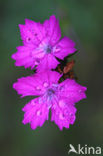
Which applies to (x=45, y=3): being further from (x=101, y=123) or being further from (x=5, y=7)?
(x=101, y=123)

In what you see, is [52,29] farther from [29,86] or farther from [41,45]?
[29,86]

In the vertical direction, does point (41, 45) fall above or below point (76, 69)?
above

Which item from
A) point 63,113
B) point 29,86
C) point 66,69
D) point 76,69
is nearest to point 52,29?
point 66,69

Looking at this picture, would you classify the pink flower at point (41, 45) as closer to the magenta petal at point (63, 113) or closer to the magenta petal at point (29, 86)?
the magenta petal at point (29, 86)

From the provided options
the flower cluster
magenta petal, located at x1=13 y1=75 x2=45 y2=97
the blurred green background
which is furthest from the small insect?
the blurred green background

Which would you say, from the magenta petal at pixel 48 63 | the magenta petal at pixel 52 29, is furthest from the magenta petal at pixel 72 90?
the magenta petal at pixel 52 29

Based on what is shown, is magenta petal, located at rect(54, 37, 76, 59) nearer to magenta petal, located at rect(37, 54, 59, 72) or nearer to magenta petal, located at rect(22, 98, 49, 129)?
magenta petal, located at rect(37, 54, 59, 72)
